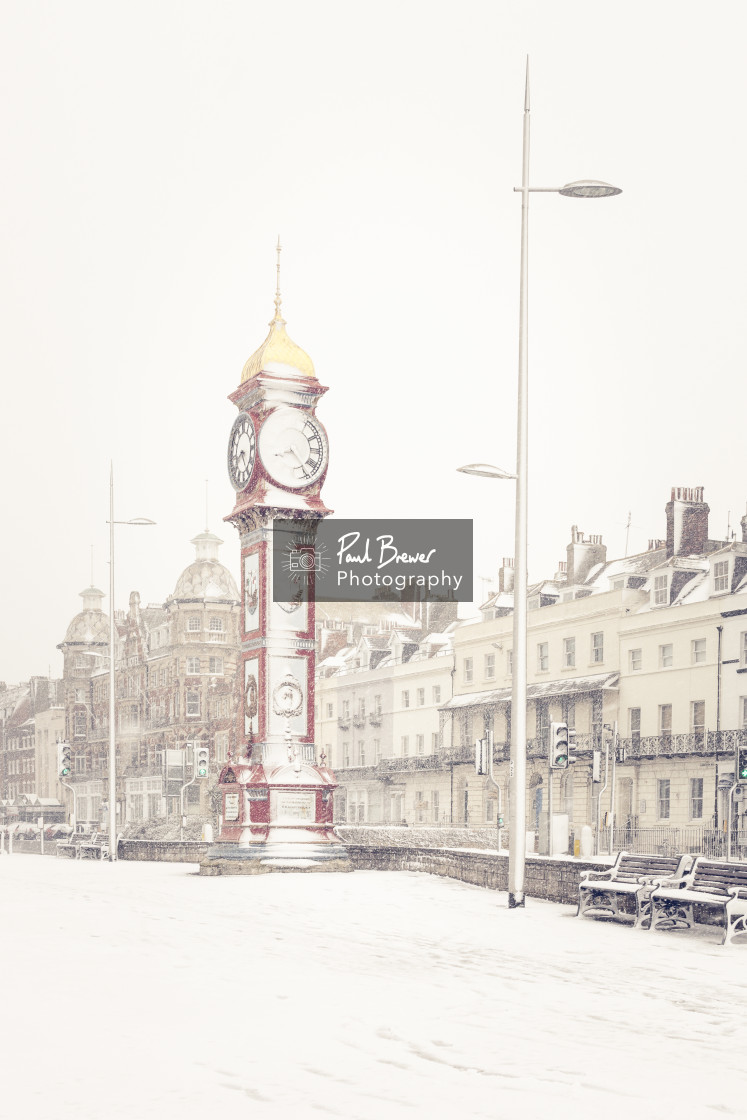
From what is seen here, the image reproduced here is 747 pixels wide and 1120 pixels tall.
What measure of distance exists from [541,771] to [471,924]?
145 ft

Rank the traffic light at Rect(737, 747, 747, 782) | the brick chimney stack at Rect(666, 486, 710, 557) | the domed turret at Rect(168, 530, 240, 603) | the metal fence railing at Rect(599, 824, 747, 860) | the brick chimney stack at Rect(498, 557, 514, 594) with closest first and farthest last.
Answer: the traffic light at Rect(737, 747, 747, 782) → the metal fence railing at Rect(599, 824, 747, 860) → the brick chimney stack at Rect(666, 486, 710, 557) → the brick chimney stack at Rect(498, 557, 514, 594) → the domed turret at Rect(168, 530, 240, 603)

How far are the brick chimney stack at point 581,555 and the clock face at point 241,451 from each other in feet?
93.0

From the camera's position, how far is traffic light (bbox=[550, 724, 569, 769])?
90.1ft

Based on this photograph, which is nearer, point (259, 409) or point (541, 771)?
point (259, 409)

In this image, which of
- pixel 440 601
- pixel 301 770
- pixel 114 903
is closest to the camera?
pixel 114 903

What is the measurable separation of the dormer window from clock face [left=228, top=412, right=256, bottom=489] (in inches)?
867

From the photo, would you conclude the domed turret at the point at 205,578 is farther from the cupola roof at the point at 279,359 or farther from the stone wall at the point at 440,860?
the cupola roof at the point at 279,359

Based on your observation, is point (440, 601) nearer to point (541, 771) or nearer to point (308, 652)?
point (541, 771)

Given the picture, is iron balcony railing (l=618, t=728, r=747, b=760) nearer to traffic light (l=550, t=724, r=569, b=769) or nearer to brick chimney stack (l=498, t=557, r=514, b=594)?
brick chimney stack (l=498, t=557, r=514, b=594)

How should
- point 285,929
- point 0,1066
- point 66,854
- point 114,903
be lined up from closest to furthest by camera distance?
point 0,1066 < point 285,929 < point 114,903 < point 66,854

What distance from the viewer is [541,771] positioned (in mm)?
63281

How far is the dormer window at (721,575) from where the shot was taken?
53969mm

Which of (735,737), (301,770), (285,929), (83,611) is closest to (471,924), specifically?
(285,929)

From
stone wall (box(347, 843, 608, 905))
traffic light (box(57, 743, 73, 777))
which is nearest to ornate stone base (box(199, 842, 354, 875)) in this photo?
stone wall (box(347, 843, 608, 905))
